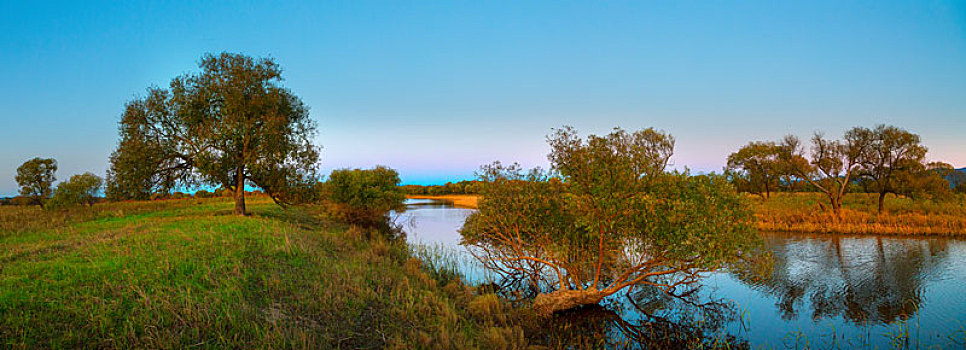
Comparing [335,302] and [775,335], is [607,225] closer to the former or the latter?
[775,335]

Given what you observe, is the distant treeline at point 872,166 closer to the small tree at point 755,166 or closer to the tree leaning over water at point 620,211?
the small tree at point 755,166

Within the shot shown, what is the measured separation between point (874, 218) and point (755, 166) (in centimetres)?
1483

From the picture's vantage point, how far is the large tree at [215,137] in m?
20.2

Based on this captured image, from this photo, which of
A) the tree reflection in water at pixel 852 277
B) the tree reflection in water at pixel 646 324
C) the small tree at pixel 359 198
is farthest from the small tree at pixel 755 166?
the small tree at pixel 359 198

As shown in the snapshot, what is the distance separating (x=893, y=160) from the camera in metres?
30.6

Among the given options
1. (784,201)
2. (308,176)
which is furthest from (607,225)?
(784,201)

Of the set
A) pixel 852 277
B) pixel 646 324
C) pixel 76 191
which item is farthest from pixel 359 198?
pixel 852 277

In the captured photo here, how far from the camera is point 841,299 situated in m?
14.8

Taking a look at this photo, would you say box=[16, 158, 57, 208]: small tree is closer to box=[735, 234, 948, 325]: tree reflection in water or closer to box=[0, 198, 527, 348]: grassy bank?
box=[0, 198, 527, 348]: grassy bank

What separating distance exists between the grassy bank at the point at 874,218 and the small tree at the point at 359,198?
2971 cm

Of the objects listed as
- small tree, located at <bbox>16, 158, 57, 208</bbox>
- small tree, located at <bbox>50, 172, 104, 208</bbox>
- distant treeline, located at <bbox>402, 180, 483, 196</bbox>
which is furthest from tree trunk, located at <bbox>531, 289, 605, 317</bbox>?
distant treeline, located at <bbox>402, 180, 483, 196</bbox>

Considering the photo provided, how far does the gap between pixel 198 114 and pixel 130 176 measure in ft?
14.8

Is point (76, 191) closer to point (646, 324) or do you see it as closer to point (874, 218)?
point (646, 324)

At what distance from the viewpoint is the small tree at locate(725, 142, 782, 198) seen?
3866 cm
